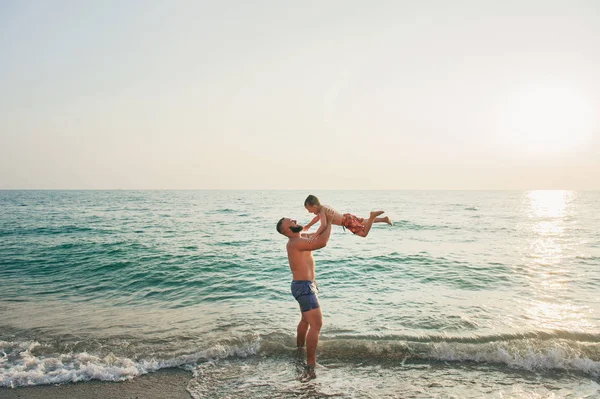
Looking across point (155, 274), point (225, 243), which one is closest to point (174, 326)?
point (155, 274)

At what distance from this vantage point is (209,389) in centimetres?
531

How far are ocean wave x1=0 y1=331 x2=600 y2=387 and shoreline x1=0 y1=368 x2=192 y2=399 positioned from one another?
14 cm

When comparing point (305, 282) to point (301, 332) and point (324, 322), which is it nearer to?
point (301, 332)

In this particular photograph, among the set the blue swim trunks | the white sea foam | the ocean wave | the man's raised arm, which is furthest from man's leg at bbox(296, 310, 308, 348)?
the man's raised arm

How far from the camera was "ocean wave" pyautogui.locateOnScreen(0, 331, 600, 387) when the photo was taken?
18.7 ft

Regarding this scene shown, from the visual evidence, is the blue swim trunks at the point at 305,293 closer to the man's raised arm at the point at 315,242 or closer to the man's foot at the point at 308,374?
the man's raised arm at the point at 315,242

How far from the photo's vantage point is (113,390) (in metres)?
5.25

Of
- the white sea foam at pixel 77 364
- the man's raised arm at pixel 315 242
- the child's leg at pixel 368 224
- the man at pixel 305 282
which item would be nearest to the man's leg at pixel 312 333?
the man at pixel 305 282

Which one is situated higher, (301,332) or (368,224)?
(368,224)

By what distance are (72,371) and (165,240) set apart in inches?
622

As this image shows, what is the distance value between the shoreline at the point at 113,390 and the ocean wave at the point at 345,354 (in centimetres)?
14

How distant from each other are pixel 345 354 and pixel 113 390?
12.0 ft

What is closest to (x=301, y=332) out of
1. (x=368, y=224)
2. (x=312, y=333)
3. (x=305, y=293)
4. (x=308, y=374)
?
(x=312, y=333)

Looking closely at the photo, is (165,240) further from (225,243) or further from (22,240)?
(22,240)
